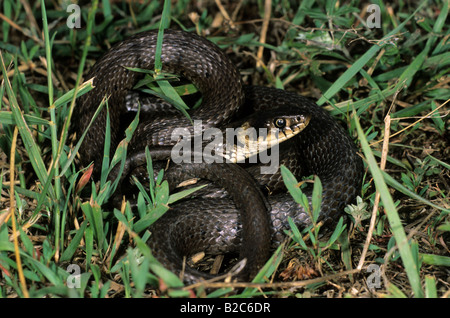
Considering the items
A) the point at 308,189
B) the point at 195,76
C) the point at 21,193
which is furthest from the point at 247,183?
the point at 21,193

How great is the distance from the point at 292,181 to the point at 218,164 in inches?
37.4

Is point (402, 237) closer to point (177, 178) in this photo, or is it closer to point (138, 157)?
point (177, 178)

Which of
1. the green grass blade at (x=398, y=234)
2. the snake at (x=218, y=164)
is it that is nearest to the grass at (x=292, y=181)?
the green grass blade at (x=398, y=234)

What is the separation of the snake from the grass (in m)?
0.20

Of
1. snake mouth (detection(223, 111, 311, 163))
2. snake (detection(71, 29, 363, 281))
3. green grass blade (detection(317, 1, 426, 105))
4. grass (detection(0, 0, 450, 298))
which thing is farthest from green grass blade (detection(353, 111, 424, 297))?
green grass blade (detection(317, 1, 426, 105))

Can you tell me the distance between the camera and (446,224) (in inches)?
150

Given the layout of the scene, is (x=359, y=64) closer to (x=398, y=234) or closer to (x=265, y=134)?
(x=265, y=134)

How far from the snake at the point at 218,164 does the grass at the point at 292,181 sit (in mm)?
203

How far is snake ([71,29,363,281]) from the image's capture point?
4168mm

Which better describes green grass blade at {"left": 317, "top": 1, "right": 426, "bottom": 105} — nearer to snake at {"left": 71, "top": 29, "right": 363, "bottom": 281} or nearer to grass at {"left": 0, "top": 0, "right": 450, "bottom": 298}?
grass at {"left": 0, "top": 0, "right": 450, "bottom": 298}

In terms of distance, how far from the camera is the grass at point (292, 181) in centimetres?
351

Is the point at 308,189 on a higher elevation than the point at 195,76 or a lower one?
lower

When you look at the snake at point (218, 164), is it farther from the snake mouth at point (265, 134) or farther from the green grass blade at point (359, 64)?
the green grass blade at point (359, 64)
